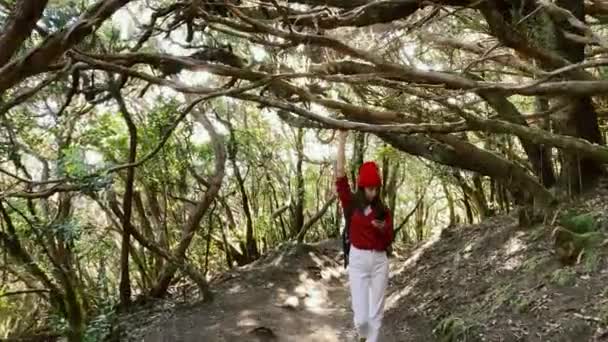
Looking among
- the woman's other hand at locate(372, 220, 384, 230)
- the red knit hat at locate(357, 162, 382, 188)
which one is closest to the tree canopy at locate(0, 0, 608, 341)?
the red knit hat at locate(357, 162, 382, 188)

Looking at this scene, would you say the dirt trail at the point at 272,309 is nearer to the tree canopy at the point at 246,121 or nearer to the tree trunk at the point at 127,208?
the tree trunk at the point at 127,208

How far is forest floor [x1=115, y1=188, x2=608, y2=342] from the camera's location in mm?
5223

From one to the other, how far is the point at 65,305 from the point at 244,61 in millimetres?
3332

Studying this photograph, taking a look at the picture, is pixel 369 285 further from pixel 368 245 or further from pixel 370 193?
pixel 370 193

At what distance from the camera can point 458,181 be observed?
1219cm

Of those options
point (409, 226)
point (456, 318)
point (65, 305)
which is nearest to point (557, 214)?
point (456, 318)

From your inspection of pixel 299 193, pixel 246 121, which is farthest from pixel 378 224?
pixel 246 121

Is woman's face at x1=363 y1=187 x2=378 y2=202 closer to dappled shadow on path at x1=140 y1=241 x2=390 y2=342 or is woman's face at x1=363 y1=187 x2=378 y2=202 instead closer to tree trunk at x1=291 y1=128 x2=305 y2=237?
dappled shadow on path at x1=140 y1=241 x2=390 y2=342

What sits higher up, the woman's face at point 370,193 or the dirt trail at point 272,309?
the woman's face at point 370,193

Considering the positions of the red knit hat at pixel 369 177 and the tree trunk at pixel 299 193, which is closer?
the red knit hat at pixel 369 177

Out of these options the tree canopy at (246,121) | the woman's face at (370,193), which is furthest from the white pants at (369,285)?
the tree canopy at (246,121)

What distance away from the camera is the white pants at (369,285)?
5547 millimetres

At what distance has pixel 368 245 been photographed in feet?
18.1

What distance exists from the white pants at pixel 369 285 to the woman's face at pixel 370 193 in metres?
0.44
